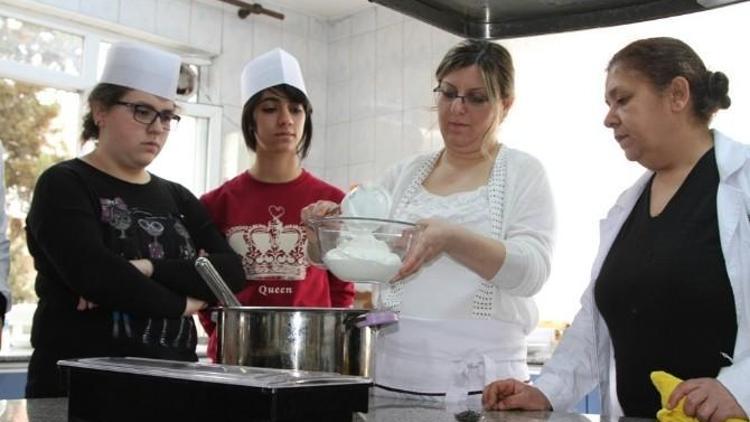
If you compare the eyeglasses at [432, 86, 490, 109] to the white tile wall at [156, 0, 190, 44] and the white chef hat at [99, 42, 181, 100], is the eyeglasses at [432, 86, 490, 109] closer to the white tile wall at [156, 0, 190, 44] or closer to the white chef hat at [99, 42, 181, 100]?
the white chef hat at [99, 42, 181, 100]

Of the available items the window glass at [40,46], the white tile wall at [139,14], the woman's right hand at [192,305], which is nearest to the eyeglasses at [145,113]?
the woman's right hand at [192,305]

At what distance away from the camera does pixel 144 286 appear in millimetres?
1414

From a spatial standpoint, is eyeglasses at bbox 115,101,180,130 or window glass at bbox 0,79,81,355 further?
window glass at bbox 0,79,81,355

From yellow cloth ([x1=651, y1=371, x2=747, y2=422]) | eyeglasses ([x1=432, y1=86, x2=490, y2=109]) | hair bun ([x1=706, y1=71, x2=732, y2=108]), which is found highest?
eyeglasses ([x1=432, y1=86, x2=490, y2=109])

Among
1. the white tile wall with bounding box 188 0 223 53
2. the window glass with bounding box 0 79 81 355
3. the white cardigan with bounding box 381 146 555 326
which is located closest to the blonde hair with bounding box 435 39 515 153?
the white cardigan with bounding box 381 146 555 326

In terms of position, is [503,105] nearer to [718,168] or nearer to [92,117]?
[718,168]

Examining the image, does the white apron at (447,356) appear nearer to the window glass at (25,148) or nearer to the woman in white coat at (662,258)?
the woman in white coat at (662,258)

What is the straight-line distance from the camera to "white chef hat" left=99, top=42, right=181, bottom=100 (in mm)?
1636

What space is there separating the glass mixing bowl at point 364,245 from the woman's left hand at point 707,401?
0.40 metres

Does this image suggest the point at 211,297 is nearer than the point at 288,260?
Yes

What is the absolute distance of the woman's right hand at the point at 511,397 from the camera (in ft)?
3.91

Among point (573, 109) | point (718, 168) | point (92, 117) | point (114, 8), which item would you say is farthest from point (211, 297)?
point (114, 8)

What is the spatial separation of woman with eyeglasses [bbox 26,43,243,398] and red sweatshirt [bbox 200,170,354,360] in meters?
0.09

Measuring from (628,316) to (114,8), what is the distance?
116 inches
